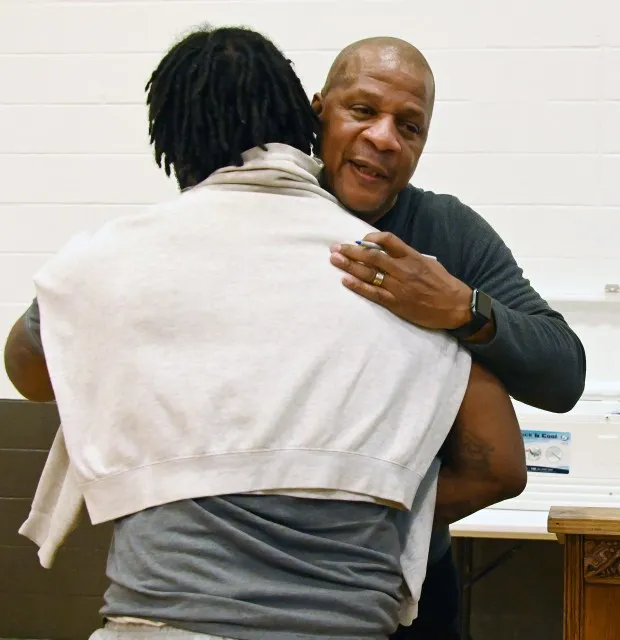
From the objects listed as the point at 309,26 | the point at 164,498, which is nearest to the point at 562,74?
the point at 309,26

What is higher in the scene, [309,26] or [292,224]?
[309,26]

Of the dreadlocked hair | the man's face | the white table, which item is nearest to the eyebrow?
the man's face

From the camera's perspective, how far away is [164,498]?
1063 mm

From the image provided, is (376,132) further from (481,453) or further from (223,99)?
(481,453)

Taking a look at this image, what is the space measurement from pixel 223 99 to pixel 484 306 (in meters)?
0.45

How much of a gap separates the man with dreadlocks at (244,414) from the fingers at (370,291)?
1 centimetres

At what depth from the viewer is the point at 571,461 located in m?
2.66

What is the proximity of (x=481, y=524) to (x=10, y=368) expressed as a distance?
1650 millimetres

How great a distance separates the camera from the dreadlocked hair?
1.20m

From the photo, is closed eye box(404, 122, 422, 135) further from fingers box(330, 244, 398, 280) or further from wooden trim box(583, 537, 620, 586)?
wooden trim box(583, 537, 620, 586)

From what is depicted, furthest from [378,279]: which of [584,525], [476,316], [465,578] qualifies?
[465,578]

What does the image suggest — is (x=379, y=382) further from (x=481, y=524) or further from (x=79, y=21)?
(x=79, y=21)

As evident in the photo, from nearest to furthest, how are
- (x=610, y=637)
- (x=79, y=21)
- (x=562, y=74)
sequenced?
(x=610, y=637) → (x=562, y=74) → (x=79, y=21)

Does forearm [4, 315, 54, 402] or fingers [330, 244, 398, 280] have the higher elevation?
fingers [330, 244, 398, 280]
